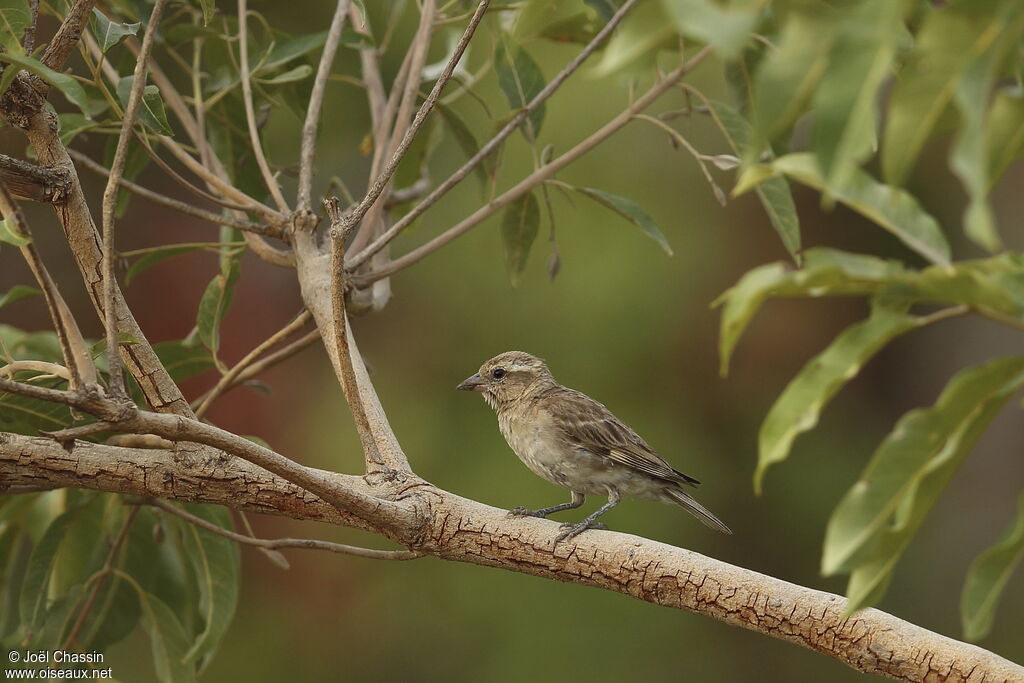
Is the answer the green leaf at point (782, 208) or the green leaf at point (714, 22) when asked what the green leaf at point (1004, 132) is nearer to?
the green leaf at point (714, 22)

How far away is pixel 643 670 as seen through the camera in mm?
7031

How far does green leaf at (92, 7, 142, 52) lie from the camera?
2539 millimetres

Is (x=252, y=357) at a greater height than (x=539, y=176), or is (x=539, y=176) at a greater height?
(x=539, y=176)

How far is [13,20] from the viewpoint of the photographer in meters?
2.15

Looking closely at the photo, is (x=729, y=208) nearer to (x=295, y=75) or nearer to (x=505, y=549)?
(x=295, y=75)

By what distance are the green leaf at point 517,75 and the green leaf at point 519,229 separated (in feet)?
1.22

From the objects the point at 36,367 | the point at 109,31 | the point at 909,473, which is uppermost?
the point at 109,31

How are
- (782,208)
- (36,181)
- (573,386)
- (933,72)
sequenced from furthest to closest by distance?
1. (573,386)
2. (782,208)
3. (36,181)
4. (933,72)

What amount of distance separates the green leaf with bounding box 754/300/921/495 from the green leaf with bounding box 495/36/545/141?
2.20 meters

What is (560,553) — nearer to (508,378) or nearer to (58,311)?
(58,311)

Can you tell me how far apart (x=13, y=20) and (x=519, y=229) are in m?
1.91

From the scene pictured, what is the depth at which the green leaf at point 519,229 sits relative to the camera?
3721 millimetres

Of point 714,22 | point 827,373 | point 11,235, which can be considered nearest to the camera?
point 714,22

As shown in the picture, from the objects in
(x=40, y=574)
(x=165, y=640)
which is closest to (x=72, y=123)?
(x=40, y=574)
